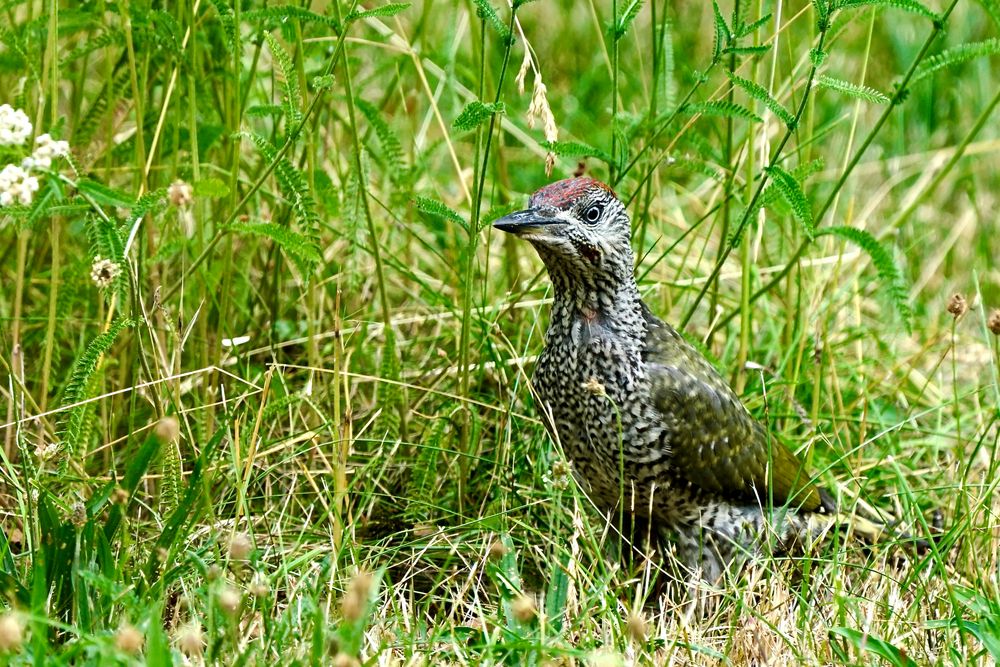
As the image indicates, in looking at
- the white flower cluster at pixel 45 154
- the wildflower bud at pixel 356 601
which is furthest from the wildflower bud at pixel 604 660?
Result: the white flower cluster at pixel 45 154

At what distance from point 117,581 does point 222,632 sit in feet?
0.88

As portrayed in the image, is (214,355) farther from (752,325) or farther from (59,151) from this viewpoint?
(752,325)

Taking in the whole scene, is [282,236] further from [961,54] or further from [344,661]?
[961,54]

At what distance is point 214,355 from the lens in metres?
4.05

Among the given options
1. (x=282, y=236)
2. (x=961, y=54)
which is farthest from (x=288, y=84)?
(x=961, y=54)

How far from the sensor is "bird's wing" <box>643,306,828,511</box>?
3873 millimetres

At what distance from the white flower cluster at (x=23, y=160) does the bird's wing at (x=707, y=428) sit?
1871 mm

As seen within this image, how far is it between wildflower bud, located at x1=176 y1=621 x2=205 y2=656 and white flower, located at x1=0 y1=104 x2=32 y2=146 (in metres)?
1.03

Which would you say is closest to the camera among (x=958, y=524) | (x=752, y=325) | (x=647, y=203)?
(x=958, y=524)

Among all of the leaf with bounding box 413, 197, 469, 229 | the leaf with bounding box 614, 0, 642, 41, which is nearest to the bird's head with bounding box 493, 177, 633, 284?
the leaf with bounding box 413, 197, 469, 229

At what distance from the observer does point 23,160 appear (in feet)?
8.57

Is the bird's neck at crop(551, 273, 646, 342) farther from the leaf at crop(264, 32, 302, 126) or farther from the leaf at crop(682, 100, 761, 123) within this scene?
the leaf at crop(264, 32, 302, 126)

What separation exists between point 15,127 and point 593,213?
1.58m

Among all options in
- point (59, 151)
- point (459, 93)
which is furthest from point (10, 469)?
point (459, 93)
